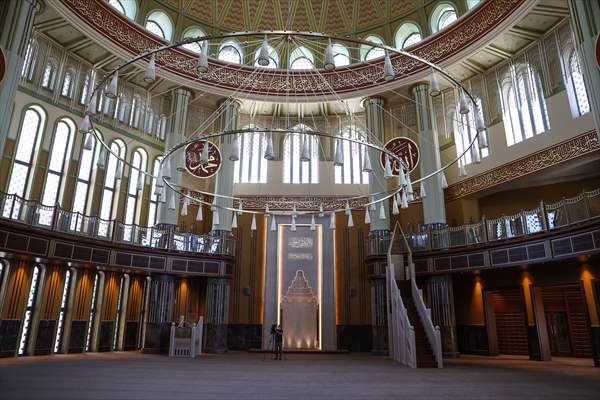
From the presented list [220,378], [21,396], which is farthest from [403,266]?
[21,396]

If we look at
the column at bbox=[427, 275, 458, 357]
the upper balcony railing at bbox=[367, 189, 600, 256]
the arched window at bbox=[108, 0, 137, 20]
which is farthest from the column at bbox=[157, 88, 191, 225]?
the column at bbox=[427, 275, 458, 357]

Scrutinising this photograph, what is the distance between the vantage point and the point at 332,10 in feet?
65.7

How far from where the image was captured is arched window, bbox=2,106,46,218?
520 inches

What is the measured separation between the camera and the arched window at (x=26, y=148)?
13.2 m

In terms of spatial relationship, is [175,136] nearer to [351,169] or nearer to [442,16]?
[351,169]

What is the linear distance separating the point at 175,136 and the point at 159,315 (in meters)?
7.11

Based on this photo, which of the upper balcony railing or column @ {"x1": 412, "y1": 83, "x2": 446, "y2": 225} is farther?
column @ {"x1": 412, "y1": 83, "x2": 446, "y2": 225}

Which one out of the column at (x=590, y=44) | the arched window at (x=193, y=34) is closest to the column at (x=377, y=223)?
the column at (x=590, y=44)

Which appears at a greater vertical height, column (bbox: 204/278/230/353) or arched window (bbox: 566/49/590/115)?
arched window (bbox: 566/49/590/115)

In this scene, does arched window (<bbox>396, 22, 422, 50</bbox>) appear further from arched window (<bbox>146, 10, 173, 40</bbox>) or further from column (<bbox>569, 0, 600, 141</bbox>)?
arched window (<bbox>146, 10, 173, 40</bbox>)

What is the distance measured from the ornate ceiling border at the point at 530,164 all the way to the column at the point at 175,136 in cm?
1096

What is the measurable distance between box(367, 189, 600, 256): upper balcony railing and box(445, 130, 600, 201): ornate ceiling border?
1.88 meters

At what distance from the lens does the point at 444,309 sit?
14.8m

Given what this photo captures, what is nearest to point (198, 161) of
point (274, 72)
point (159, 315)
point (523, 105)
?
point (274, 72)
